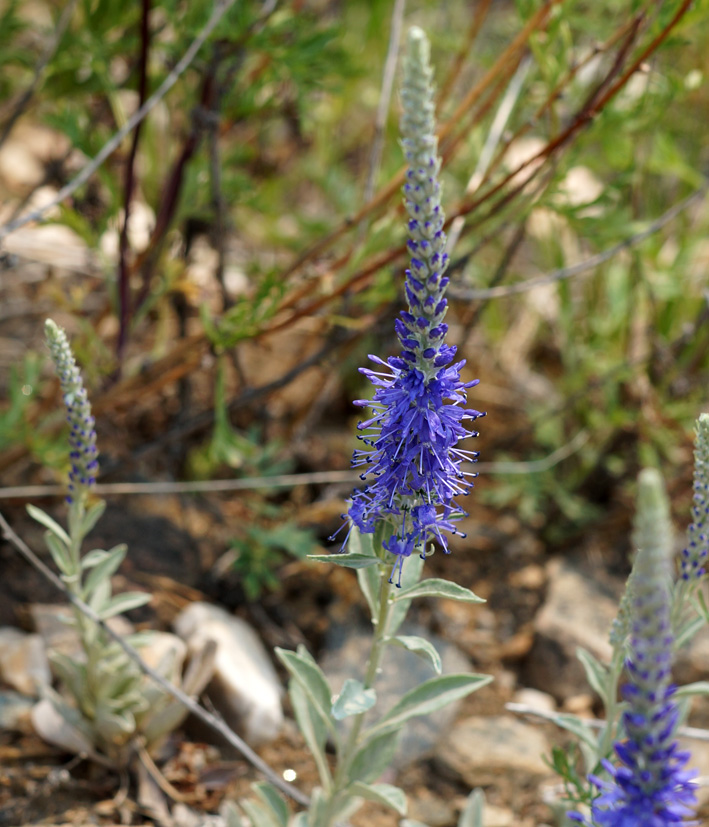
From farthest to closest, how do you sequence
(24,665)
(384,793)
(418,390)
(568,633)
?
1. (568,633)
2. (24,665)
3. (384,793)
4. (418,390)

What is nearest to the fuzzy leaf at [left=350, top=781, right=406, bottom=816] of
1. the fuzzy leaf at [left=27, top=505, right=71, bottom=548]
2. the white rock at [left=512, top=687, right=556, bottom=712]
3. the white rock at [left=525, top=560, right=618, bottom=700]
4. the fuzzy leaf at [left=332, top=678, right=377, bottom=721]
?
the fuzzy leaf at [left=332, top=678, right=377, bottom=721]

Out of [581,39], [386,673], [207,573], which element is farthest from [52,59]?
[581,39]

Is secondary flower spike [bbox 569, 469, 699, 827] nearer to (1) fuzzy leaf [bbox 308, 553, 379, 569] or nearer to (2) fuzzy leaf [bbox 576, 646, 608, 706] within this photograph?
(1) fuzzy leaf [bbox 308, 553, 379, 569]

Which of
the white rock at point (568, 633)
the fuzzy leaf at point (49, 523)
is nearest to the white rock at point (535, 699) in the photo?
the white rock at point (568, 633)

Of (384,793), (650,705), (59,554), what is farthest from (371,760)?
(650,705)

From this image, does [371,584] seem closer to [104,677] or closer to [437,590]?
[437,590]

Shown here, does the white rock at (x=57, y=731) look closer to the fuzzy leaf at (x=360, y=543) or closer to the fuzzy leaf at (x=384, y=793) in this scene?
the fuzzy leaf at (x=384, y=793)

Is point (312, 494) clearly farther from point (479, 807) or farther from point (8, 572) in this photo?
point (479, 807)
